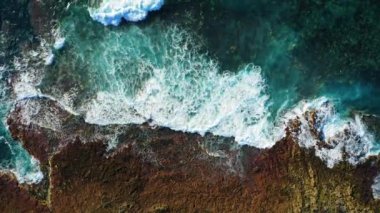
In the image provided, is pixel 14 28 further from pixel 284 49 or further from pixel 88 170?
pixel 284 49

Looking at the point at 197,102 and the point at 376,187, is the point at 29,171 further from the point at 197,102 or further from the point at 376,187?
the point at 376,187

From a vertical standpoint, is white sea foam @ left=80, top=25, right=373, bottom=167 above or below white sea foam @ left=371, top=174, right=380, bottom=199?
above

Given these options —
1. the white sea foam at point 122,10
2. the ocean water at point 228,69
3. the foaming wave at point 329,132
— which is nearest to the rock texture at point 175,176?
the foaming wave at point 329,132

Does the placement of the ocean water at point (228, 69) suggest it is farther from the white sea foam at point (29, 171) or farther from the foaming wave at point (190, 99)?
the white sea foam at point (29, 171)

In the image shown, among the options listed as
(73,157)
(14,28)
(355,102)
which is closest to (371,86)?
(355,102)

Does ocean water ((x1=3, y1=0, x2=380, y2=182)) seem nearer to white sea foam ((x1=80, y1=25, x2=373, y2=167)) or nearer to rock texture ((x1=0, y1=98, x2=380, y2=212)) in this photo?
white sea foam ((x1=80, y1=25, x2=373, y2=167))

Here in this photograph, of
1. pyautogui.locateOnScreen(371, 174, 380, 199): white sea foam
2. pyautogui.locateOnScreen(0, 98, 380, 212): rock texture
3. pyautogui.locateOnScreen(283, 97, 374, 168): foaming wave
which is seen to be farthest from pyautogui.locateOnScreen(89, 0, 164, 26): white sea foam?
pyautogui.locateOnScreen(371, 174, 380, 199): white sea foam

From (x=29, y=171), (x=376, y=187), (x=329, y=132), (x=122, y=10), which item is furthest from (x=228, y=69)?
(x=29, y=171)
